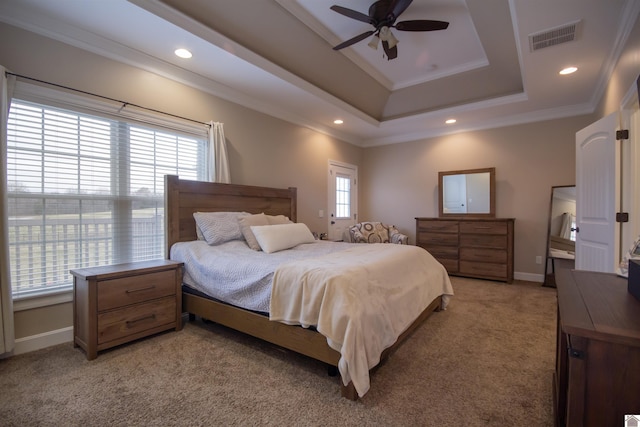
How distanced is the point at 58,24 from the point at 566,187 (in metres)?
6.06

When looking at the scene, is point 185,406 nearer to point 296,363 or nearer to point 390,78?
point 296,363

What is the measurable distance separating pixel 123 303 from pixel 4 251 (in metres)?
0.83

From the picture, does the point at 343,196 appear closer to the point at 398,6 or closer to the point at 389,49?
the point at 389,49

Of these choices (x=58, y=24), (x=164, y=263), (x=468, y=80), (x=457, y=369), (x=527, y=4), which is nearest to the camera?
(x=457, y=369)

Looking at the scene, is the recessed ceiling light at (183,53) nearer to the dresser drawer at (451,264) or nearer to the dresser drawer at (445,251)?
the dresser drawer at (445,251)

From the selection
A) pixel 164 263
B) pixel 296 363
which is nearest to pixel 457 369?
pixel 296 363

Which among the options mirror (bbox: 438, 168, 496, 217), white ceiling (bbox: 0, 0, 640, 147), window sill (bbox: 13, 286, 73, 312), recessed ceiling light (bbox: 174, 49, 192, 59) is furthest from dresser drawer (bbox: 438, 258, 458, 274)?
window sill (bbox: 13, 286, 73, 312)

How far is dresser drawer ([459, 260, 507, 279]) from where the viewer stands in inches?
171

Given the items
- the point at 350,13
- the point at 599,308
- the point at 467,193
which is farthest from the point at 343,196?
the point at 599,308

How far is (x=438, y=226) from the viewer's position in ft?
16.0

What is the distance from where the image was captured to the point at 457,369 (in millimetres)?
2000

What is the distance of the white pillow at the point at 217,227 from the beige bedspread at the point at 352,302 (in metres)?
1.21

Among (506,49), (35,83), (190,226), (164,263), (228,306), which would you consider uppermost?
(506,49)

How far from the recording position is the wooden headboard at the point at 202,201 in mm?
3004
